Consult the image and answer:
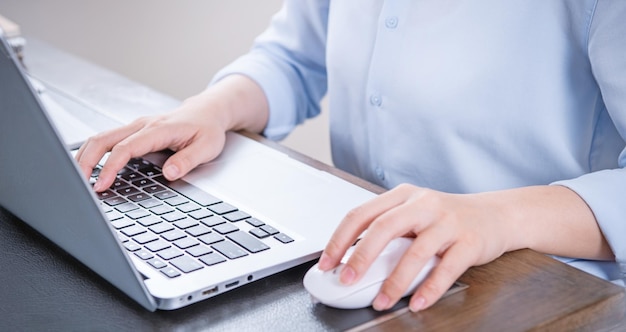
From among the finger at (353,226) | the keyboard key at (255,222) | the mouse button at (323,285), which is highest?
the finger at (353,226)

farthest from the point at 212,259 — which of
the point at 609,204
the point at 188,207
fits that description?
the point at 609,204

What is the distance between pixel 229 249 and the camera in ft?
2.06

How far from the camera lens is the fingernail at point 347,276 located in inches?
22.0

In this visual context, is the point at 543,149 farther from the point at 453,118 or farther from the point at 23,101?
the point at 23,101

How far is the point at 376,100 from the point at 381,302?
429mm

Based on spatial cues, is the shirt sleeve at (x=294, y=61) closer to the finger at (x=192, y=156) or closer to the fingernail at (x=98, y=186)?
the finger at (x=192, y=156)

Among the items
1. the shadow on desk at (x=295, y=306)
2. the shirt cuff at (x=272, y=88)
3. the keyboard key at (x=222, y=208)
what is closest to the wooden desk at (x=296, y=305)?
the shadow on desk at (x=295, y=306)

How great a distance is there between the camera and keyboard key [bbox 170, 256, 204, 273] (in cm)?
59

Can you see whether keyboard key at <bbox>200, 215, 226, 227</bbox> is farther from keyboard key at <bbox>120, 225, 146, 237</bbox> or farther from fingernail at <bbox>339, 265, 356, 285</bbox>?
fingernail at <bbox>339, 265, 356, 285</bbox>

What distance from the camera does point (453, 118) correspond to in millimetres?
873

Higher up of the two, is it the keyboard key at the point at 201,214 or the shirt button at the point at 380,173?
the keyboard key at the point at 201,214

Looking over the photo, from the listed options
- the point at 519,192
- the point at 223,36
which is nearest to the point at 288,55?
the point at 519,192

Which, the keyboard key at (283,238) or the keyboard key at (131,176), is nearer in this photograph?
the keyboard key at (283,238)

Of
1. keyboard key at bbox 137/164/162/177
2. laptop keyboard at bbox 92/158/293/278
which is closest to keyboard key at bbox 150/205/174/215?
laptop keyboard at bbox 92/158/293/278
